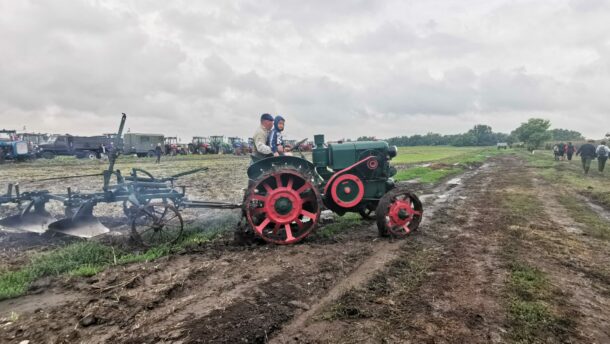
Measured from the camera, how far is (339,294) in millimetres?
4172

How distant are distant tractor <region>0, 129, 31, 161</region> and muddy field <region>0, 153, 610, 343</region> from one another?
2730 centimetres

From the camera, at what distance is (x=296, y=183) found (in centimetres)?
641

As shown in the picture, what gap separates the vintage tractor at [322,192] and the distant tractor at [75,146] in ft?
107

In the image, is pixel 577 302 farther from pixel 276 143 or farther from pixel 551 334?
pixel 276 143

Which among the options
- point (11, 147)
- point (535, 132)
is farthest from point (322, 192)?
point (535, 132)

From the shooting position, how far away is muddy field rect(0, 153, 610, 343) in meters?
3.36

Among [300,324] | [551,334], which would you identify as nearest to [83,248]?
[300,324]

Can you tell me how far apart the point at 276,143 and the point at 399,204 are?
2.44 m

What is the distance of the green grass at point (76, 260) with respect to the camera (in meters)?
4.66

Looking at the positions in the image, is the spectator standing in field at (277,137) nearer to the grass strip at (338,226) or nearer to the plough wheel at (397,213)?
the grass strip at (338,226)

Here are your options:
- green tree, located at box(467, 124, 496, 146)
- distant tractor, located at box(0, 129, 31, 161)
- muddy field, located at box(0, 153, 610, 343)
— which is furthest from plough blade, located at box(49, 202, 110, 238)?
green tree, located at box(467, 124, 496, 146)

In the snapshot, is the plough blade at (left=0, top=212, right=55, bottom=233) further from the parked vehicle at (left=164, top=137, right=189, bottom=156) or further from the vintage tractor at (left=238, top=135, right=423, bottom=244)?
the parked vehicle at (left=164, top=137, right=189, bottom=156)

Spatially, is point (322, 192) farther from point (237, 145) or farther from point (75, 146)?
point (237, 145)

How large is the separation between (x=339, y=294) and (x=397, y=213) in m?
2.91
